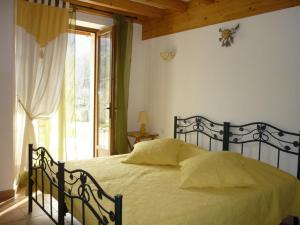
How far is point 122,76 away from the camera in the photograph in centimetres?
424

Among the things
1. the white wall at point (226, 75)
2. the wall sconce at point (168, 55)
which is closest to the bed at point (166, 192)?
the white wall at point (226, 75)

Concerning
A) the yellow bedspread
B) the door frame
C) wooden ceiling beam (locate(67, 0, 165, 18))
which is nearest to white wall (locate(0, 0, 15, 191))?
wooden ceiling beam (locate(67, 0, 165, 18))

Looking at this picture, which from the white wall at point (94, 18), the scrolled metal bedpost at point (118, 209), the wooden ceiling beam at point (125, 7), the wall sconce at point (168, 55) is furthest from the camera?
the wall sconce at point (168, 55)

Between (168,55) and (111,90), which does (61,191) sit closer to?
(111,90)

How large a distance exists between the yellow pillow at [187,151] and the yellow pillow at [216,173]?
58 cm

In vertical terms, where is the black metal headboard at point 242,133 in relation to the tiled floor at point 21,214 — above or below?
above

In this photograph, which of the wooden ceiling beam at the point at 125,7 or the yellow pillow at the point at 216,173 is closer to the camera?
the yellow pillow at the point at 216,173

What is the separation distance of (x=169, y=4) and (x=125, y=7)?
593 mm

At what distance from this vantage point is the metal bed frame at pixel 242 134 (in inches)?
108

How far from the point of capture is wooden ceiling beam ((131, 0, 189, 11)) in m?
3.53

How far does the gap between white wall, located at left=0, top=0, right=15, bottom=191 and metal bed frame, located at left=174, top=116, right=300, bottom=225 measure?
6.87 ft

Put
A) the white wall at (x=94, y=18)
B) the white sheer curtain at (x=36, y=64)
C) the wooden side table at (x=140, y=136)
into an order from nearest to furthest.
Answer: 1. the white sheer curtain at (x=36, y=64)
2. the white wall at (x=94, y=18)
3. the wooden side table at (x=140, y=136)

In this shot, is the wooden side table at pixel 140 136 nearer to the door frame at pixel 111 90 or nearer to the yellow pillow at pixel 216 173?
the door frame at pixel 111 90

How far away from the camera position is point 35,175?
9.42 ft
